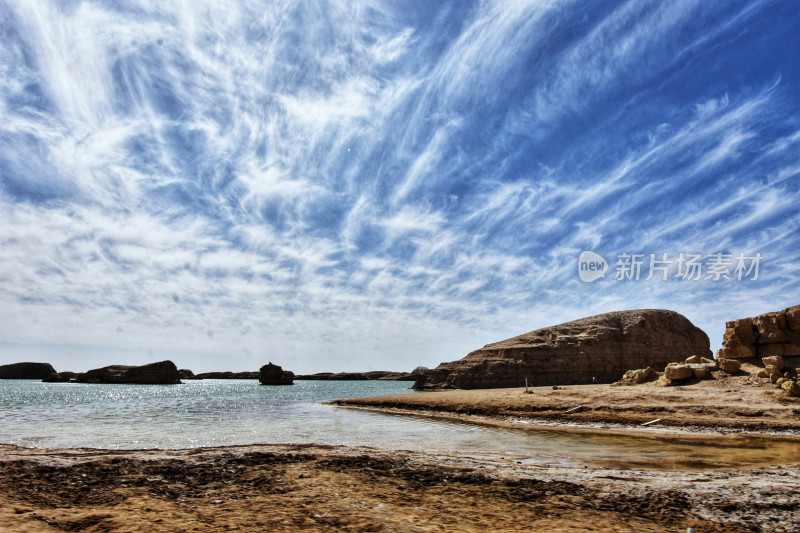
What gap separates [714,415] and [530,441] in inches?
424

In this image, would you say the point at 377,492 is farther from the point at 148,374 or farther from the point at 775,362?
the point at 148,374

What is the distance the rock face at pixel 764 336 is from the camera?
2553 cm

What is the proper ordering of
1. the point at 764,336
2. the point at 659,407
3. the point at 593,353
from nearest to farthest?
the point at 659,407 < the point at 764,336 < the point at 593,353

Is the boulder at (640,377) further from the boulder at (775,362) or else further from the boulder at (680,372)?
the boulder at (775,362)

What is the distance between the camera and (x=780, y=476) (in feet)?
29.5

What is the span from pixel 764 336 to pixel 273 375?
107 meters

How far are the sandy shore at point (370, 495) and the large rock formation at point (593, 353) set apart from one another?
65.4 meters

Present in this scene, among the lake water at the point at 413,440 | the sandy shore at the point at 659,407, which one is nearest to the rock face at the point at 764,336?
the sandy shore at the point at 659,407

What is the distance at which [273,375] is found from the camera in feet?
373

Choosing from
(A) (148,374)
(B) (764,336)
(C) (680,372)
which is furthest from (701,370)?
(A) (148,374)

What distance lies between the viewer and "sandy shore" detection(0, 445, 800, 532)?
6.02m

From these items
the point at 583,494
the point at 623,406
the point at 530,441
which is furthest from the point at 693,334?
the point at 583,494

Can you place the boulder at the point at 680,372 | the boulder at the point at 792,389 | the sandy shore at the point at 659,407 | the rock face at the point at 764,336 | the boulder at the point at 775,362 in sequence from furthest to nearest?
the boulder at the point at 680,372 → the rock face at the point at 764,336 → the boulder at the point at 775,362 → the boulder at the point at 792,389 → the sandy shore at the point at 659,407

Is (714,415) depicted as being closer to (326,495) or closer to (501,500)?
(501,500)
